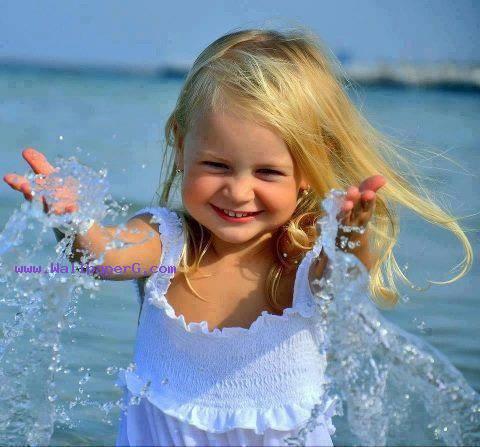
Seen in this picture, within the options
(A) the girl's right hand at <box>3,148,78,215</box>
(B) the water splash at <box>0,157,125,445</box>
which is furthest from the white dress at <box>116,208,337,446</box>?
(A) the girl's right hand at <box>3,148,78,215</box>

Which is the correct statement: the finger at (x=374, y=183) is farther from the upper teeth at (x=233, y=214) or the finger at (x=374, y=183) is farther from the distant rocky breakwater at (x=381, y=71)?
the distant rocky breakwater at (x=381, y=71)

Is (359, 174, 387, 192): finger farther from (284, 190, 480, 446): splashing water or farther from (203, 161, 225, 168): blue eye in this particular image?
(203, 161, 225, 168): blue eye

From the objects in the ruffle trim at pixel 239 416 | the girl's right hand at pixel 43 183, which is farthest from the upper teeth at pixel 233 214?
the ruffle trim at pixel 239 416

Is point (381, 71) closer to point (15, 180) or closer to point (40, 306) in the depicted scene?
point (40, 306)

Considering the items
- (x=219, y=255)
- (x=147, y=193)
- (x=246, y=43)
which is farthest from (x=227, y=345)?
(x=147, y=193)

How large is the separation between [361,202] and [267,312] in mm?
472

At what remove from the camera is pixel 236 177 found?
268 cm

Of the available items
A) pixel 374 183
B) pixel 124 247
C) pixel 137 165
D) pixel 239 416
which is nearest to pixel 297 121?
pixel 374 183

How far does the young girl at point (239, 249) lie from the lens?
2707 mm

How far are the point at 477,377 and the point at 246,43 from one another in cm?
160

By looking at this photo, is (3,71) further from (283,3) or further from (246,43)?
(246,43)

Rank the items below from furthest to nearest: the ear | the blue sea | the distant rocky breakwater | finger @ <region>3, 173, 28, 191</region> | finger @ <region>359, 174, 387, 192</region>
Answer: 1. the distant rocky breakwater
2. the blue sea
3. the ear
4. finger @ <region>3, 173, 28, 191</region>
5. finger @ <region>359, 174, 387, 192</region>

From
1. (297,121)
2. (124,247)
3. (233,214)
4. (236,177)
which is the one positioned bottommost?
(124,247)

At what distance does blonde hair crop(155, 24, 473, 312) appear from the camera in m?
2.75
